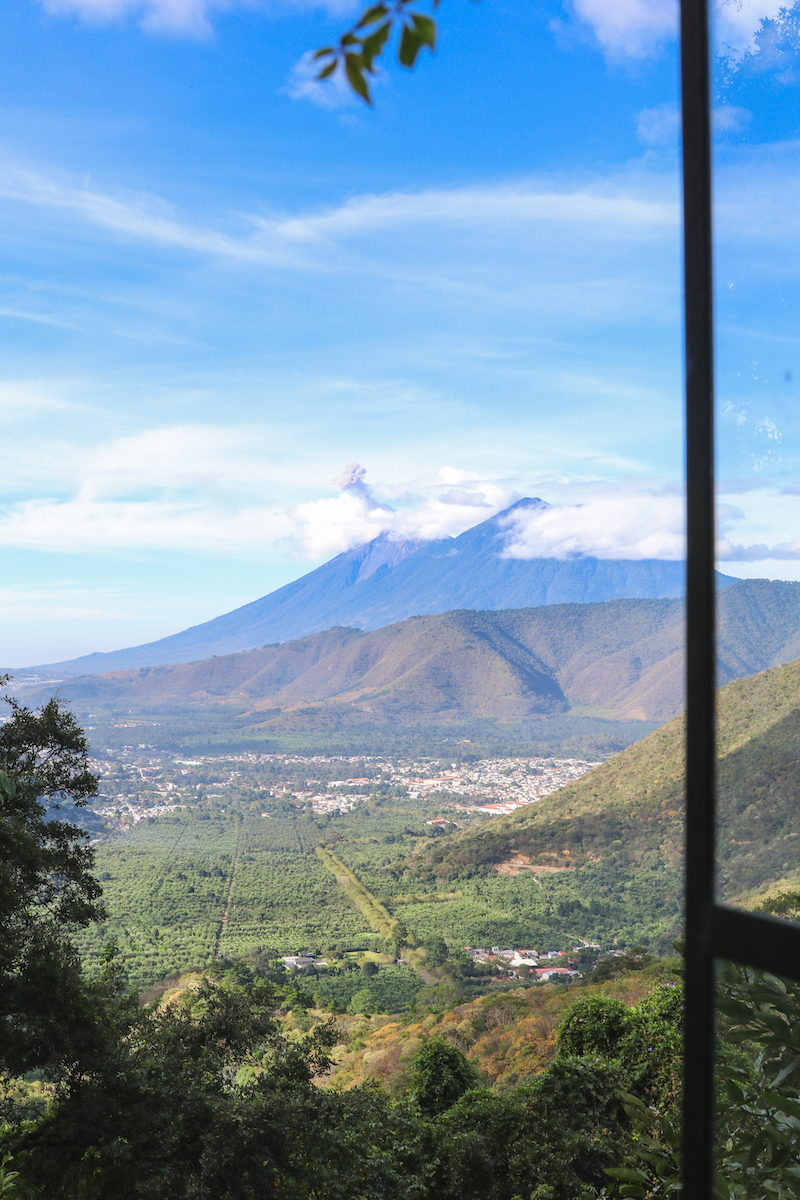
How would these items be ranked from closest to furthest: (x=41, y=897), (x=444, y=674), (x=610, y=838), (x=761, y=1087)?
(x=761, y=1087), (x=41, y=897), (x=610, y=838), (x=444, y=674)

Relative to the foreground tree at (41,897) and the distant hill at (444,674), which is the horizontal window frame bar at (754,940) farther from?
the distant hill at (444,674)

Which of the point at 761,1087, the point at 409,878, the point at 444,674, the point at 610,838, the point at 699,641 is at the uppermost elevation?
the point at 699,641

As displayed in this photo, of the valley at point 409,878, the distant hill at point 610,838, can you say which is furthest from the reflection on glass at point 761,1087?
the distant hill at point 610,838

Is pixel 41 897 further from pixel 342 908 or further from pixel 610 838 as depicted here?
pixel 610 838

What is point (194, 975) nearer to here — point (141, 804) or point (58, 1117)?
point (58, 1117)

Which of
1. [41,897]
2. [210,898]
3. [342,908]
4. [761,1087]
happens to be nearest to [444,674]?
[342,908]

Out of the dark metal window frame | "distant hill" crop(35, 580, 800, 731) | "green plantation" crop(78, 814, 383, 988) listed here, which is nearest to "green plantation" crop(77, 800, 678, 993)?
"green plantation" crop(78, 814, 383, 988)
